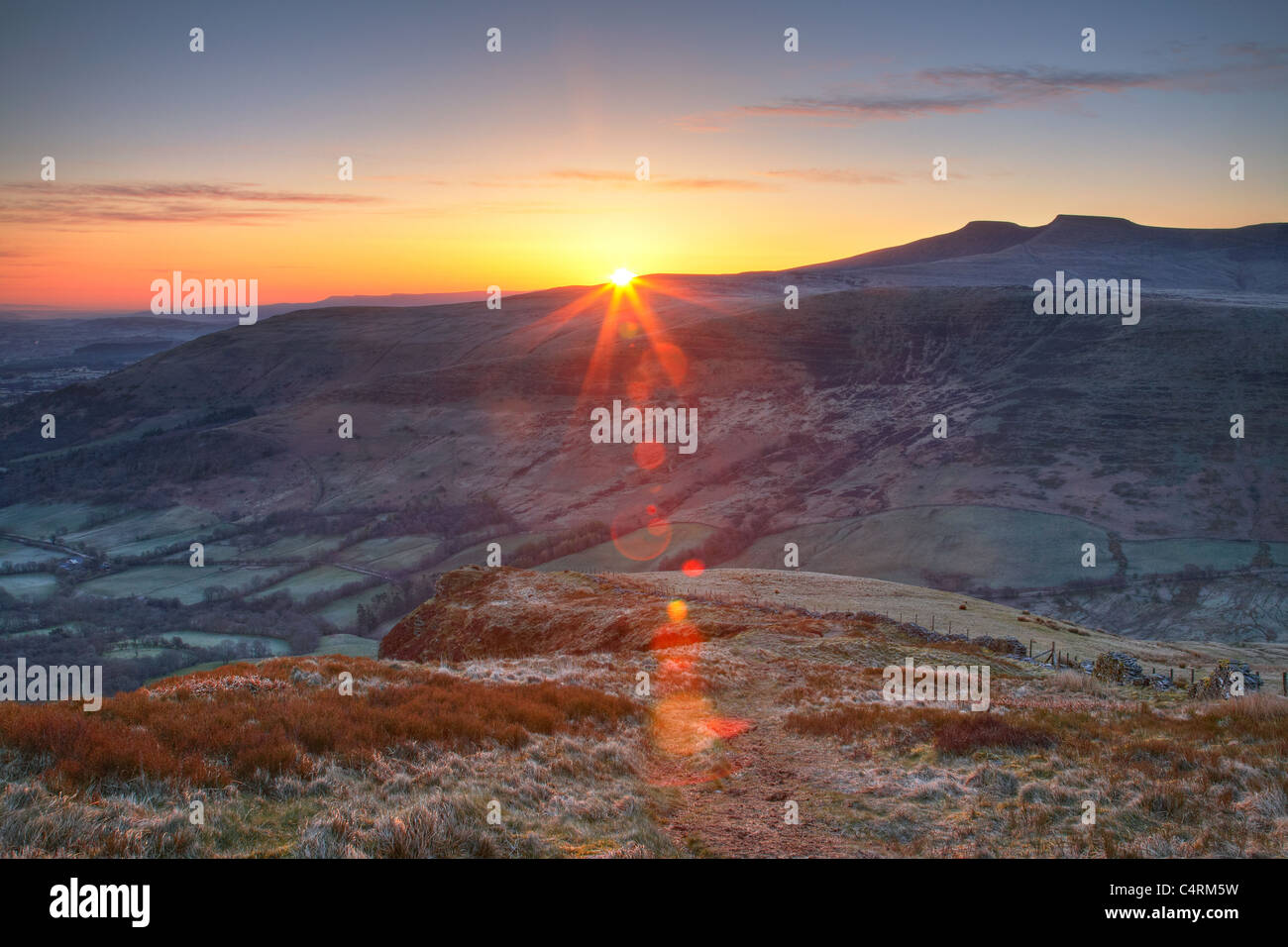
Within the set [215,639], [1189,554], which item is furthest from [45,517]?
[1189,554]

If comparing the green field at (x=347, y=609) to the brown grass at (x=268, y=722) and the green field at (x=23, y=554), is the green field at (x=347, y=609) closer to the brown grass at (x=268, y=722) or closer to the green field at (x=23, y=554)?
the green field at (x=23, y=554)

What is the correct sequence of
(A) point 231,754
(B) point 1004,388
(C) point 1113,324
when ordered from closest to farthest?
1. (A) point 231,754
2. (B) point 1004,388
3. (C) point 1113,324

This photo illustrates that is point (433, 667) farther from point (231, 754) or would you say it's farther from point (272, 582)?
point (272, 582)

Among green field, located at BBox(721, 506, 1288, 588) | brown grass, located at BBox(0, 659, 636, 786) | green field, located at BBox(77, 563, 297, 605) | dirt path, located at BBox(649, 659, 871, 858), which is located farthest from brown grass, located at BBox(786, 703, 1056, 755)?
green field, located at BBox(77, 563, 297, 605)

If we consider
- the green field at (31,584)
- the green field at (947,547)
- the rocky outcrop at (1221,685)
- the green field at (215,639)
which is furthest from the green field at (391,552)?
the rocky outcrop at (1221,685)
